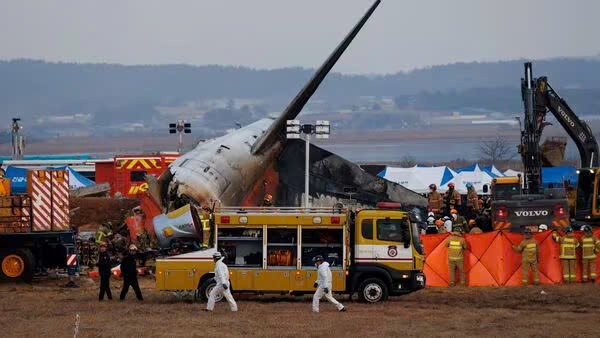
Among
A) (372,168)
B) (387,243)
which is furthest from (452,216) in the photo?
(372,168)

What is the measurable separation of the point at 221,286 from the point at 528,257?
33.2 feet

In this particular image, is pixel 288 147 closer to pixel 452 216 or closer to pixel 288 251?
pixel 452 216

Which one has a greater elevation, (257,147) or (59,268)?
(257,147)

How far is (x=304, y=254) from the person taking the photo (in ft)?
102

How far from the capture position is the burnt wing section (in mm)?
50125

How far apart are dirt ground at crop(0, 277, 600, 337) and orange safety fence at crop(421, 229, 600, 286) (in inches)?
52.0

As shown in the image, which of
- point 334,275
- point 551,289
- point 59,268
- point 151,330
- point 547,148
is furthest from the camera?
point 547,148

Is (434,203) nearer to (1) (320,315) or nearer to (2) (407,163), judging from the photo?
(1) (320,315)

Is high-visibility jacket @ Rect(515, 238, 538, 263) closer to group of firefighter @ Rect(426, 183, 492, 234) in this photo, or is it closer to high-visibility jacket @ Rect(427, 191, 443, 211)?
group of firefighter @ Rect(426, 183, 492, 234)

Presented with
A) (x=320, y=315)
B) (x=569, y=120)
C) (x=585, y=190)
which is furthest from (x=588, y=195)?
(x=320, y=315)

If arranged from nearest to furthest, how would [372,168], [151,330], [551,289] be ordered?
[151,330] → [551,289] → [372,168]

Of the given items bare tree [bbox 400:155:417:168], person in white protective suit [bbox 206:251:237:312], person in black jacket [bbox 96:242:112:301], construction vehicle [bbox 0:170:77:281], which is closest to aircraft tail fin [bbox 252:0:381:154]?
construction vehicle [bbox 0:170:77:281]

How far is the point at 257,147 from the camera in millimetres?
49969

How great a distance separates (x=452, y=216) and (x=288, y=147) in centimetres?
956
